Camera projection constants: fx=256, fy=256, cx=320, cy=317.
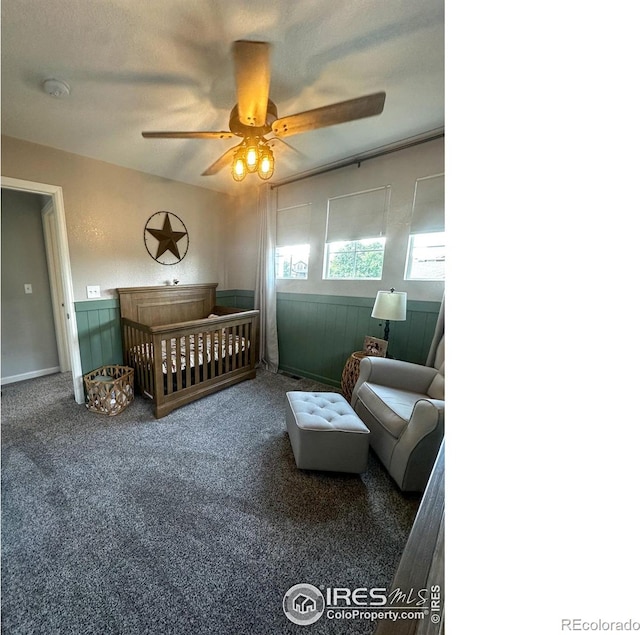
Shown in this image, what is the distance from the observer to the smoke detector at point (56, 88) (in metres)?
1.56

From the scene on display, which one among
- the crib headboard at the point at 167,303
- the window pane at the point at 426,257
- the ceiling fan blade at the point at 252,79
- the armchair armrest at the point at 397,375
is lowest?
the armchair armrest at the point at 397,375

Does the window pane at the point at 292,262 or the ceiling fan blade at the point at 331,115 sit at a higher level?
the ceiling fan blade at the point at 331,115

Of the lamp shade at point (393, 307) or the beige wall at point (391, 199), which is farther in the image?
the beige wall at point (391, 199)

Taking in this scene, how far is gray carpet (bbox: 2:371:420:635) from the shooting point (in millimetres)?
1030

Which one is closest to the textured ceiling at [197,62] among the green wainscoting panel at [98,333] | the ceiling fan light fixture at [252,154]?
the ceiling fan light fixture at [252,154]

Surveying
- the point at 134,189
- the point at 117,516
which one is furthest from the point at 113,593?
the point at 134,189

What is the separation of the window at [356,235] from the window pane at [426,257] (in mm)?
300

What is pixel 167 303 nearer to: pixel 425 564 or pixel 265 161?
pixel 265 161

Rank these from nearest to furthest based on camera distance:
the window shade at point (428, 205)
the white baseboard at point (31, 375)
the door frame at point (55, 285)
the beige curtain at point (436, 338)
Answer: the beige curtain at point (436, 338) < the window shade at point (428, 205) < the white baseboard at point (31, 375) < the door frame at point (55, 285)

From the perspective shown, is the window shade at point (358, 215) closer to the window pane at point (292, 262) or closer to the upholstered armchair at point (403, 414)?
the window pane at point (292, 262)

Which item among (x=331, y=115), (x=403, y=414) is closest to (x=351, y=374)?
(x=403, y=414)

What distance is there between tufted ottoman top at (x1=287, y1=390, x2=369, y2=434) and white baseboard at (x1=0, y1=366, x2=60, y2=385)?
322 centimetres

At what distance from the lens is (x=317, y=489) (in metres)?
1.61
